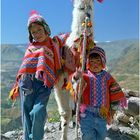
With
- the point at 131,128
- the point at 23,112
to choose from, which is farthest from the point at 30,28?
the point at 131,128

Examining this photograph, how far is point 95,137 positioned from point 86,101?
0.34m

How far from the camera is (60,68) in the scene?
4918mm

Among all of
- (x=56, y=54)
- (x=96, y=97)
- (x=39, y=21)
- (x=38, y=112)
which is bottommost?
(x=38, y=112)

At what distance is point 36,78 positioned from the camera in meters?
4.45

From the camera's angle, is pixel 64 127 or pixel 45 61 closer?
pixel 45 61

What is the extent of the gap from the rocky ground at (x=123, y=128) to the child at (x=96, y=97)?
7.24ft

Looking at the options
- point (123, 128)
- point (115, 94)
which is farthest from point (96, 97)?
point (123, 128)

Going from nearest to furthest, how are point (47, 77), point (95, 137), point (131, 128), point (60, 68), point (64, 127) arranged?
point (95, 137)
point (47, 77)
point (60, 68)
point (64, 127)
point (131, 128)

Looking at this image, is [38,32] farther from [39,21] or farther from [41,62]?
[41,62]

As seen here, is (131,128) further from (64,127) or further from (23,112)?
(23,112)

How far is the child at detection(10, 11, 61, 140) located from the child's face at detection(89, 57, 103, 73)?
1.66ft

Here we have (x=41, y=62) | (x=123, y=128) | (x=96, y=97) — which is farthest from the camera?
(x=123, y=128)

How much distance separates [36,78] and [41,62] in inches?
6.7

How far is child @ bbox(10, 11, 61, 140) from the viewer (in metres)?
4.38
